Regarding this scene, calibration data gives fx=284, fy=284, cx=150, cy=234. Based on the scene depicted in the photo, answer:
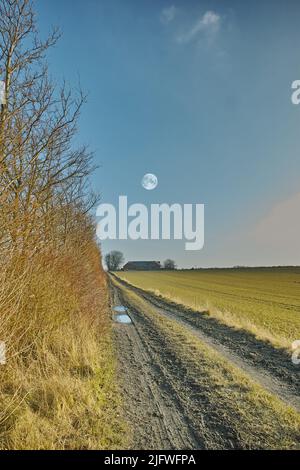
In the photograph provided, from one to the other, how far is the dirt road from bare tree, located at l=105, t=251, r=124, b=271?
132703mm

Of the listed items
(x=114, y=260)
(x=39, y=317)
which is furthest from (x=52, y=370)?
(x=114, y=260)

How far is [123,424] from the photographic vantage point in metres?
4.11

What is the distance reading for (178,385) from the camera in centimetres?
573

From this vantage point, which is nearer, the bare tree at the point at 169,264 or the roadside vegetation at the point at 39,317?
the roadside vegetation at the point at 39,317

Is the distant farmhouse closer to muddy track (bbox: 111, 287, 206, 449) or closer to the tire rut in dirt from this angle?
muddy track (bbox: 111, 287, 206, 449)

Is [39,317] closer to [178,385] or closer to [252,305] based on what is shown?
[178,385]

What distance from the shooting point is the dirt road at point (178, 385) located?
12.6ft

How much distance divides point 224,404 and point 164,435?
1451 millimetres

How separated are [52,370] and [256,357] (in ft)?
18.5

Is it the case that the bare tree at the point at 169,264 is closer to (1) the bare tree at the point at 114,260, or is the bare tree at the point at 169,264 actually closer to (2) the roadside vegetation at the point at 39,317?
(1) the bare tree at the point at 114,260

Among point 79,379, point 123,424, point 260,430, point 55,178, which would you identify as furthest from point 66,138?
point 260,430

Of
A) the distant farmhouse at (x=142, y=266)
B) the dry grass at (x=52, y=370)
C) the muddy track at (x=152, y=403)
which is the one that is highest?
the dry grass at (x=52, y=370)

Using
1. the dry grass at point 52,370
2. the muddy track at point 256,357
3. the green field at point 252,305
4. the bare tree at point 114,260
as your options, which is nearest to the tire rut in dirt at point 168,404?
the dry grass at point 52,370
